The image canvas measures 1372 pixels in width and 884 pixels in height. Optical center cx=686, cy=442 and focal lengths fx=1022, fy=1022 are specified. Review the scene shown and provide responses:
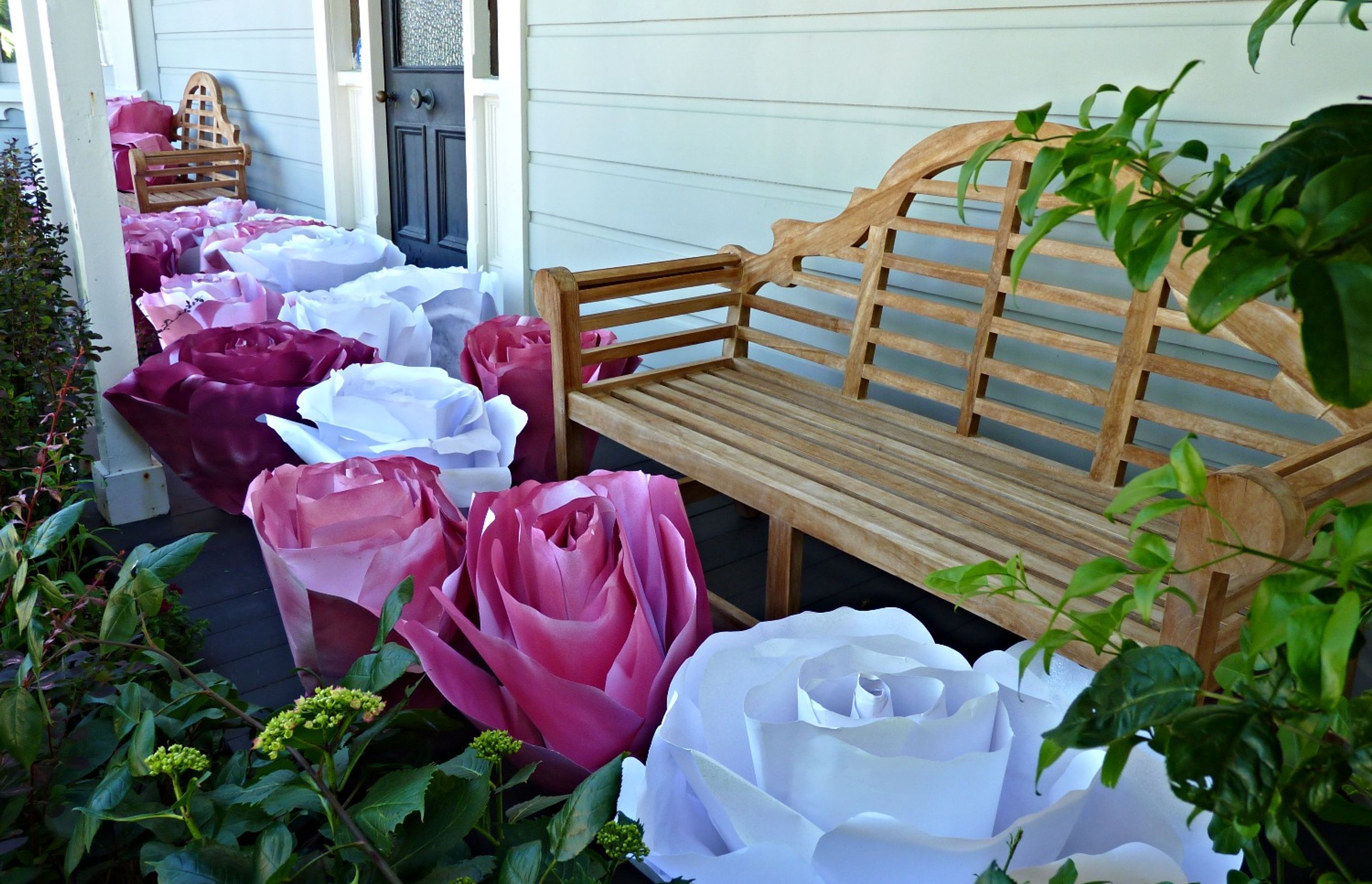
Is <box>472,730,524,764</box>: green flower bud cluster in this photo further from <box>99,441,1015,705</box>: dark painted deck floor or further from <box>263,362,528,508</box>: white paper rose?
Result: <box>263,362,528,508</box>: white paper rose

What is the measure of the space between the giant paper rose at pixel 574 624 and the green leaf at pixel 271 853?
448 mm

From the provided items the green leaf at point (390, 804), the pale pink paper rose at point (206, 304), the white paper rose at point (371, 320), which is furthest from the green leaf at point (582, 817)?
the pale pink paper rose at point (206, 304)

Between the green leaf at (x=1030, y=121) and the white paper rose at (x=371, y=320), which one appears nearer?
the green leaf at (x=1030, y=121)

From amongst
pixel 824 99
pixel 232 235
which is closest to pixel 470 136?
pixel 232 235

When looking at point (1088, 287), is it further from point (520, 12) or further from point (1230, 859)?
point (520, 12)

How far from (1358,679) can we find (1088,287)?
2.84ft

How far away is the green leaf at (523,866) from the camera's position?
79 cm

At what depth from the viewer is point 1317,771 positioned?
47cm

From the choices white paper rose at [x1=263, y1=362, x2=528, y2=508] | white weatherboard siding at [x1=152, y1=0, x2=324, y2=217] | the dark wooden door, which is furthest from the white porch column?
white weatherboard siding at [x1=152, y1=0, x2=324, y2=217]

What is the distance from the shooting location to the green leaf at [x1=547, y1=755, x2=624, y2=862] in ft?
2.68

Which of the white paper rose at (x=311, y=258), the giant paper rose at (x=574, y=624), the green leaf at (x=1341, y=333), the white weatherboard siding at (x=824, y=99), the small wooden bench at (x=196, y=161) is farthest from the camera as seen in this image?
the small wooden bench at (x=196, y=161)

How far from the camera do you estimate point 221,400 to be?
6.70ft

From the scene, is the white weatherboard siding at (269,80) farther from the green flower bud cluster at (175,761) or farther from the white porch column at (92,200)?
the green flower bud cluster at (175,761)

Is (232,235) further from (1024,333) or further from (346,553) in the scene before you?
(1024,333)
